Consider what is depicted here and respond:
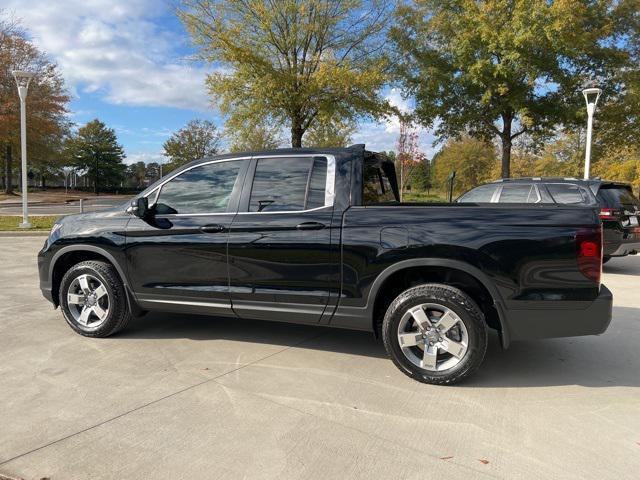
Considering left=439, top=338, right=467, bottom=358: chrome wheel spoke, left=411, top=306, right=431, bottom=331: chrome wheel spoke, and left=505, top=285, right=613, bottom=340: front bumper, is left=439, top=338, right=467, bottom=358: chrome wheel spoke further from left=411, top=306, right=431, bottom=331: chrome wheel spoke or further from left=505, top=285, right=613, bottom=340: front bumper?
left=505, top=285, right=613, bottom=340: front bumper

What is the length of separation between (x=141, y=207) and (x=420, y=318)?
2676 mm

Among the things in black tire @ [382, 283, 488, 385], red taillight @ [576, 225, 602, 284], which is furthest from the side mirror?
red taillight @ [576, 225, 602, 284]

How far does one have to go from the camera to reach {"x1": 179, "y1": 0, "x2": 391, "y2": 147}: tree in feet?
55.6

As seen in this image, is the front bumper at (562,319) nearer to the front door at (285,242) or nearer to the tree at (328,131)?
the front door at (285,242)

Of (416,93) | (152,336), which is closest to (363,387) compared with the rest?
(152,336)

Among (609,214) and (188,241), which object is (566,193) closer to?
(609,214)

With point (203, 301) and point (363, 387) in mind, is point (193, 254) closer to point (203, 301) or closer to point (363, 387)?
point (203, 301)

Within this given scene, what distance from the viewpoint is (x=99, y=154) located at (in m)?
61.8

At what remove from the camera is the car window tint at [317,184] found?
3943 millimetres

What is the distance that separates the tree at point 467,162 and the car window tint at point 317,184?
47.6 meters

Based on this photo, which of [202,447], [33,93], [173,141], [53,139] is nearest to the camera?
[202,447]

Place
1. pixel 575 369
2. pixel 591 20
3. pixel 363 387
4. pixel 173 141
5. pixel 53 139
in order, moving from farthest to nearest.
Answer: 1. pixel 173 141
2. pixel 53 139
3. pixel 591 20
4. pixel 575 369
5. pixel 363 387

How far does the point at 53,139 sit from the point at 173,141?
Result: 24388 mm

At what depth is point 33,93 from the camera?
34250 mm
